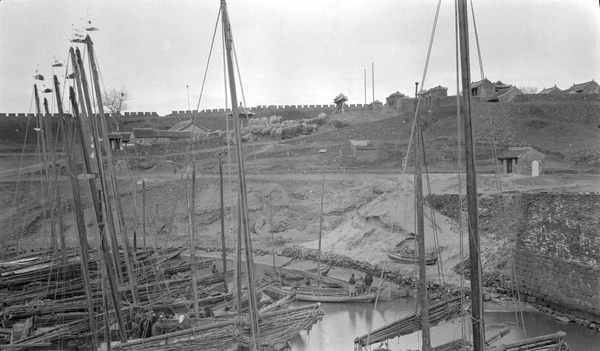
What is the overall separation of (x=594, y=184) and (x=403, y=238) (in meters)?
14.1

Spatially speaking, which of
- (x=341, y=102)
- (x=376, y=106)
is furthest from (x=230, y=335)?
(x=376, y=106)

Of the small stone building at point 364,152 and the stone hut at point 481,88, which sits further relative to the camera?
the stone hut at point 481,88

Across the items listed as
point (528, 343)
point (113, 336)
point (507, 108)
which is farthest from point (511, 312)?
point (507, 108)

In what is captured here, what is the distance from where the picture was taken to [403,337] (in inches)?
680

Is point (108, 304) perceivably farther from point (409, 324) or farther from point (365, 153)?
point (365, 153)

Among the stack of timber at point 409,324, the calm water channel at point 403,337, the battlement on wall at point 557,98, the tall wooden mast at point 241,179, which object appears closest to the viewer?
the tall wooden mast at point 241,179

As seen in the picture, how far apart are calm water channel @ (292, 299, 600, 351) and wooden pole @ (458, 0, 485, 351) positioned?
23.7 feet

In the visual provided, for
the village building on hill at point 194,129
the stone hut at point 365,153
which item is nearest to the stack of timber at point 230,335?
the stone hut at point 365,153

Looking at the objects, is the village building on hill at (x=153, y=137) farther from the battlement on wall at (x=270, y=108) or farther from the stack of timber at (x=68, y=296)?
the stack of timber at (x=68, y=296)

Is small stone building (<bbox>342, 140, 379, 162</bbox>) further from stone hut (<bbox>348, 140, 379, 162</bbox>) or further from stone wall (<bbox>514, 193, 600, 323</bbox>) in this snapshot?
stone wall (<bbox>514, 193, 600, 323</bbox>)

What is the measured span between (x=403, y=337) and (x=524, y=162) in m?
21.8

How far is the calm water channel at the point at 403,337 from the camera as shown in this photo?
16.5 metres

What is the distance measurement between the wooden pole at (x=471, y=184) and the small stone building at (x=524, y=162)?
28.8 meters

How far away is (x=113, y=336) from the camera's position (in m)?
12.4
